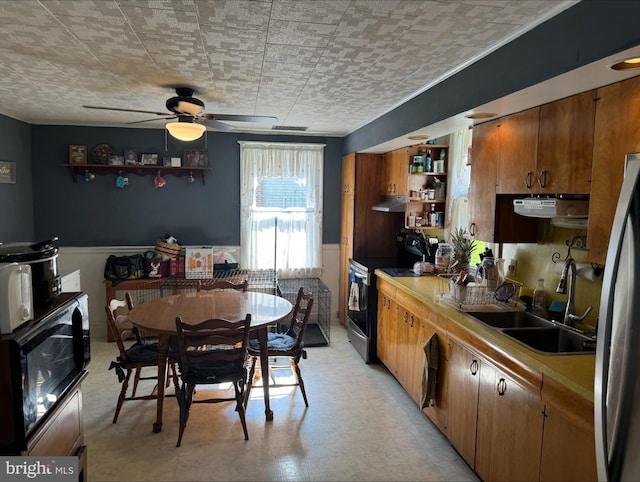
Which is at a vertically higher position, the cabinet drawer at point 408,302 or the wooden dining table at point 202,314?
the cabinet drawer at point 408,302

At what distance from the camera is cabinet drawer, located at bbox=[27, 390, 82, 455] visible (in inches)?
61.0

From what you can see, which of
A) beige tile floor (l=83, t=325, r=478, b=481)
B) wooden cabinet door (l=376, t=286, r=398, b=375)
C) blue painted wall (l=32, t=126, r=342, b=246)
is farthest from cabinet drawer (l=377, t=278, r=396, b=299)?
blue painted wall (l=32, t=126, r=342, b=246)

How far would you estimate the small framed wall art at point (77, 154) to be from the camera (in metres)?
4.91

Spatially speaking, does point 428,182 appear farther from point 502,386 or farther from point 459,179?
point 502,386

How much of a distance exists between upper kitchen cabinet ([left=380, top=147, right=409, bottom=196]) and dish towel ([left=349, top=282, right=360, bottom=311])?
110cm

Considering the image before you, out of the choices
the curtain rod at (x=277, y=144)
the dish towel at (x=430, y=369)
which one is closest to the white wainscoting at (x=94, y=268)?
the curtain rod at (x=277, y=144)

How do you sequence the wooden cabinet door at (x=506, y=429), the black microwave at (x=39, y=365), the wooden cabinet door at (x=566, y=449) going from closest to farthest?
the black microwave at (x=39, y=365) < the wooden cabinet door at (x=566, y=449) < the wooden cabinet door at (x=506, y=429)

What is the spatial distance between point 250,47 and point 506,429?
2.41m

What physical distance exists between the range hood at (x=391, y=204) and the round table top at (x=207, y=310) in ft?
5.18

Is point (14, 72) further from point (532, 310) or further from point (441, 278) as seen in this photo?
point (532, 310)

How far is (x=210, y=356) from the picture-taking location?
2816 millimetres

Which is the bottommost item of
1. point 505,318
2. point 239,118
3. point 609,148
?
point 505,318

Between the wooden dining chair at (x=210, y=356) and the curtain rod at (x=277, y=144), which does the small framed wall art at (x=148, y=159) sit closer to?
the curtain rod at (x=277, y=144)

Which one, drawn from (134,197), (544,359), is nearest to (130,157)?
(134,197)
